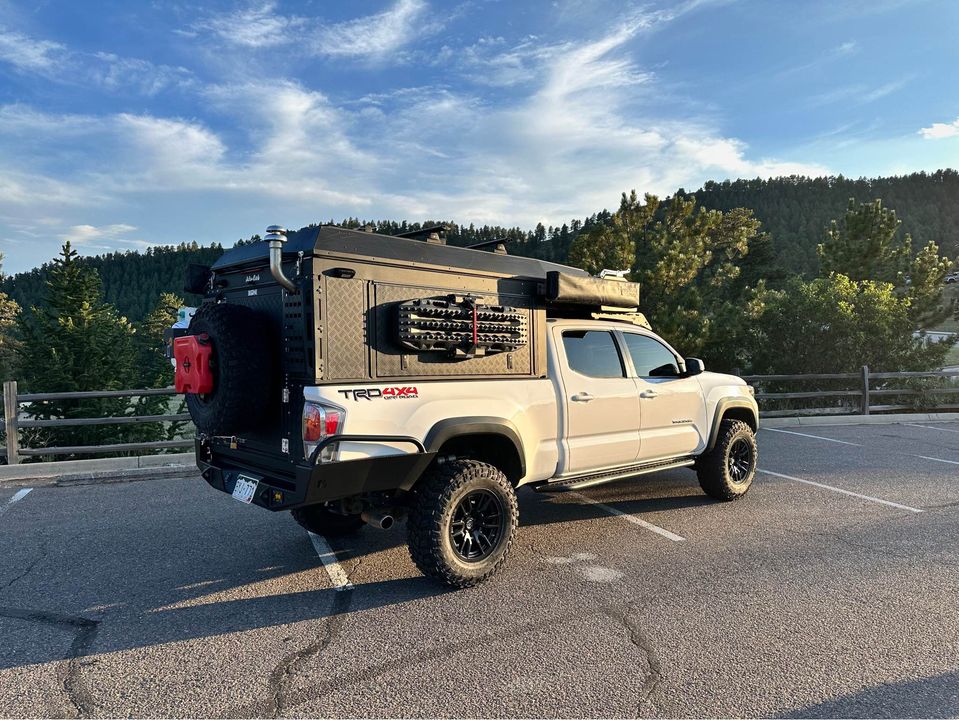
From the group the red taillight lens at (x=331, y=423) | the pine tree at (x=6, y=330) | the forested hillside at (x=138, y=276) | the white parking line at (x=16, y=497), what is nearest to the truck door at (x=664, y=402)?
the red taillight lens at (x=331, y=423)

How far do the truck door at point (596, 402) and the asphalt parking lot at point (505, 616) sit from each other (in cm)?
72

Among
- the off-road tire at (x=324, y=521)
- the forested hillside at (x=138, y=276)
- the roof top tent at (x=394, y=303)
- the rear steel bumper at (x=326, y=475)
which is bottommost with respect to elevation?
the off-road tire at (x=324, y=521)

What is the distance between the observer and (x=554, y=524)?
574 cm

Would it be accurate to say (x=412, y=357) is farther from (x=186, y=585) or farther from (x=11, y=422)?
(x=11, y=422)

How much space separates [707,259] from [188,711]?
899 inches

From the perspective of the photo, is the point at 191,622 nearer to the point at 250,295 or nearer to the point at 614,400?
the point at 250,295

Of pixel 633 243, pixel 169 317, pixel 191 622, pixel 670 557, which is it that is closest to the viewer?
pixel 191 622

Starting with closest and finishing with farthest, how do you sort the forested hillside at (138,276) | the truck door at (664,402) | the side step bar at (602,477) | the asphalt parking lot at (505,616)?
1. the asphalt parking lot at (505,616)
2. the side step bar at (602,477)
3. the truck door at (664,402)
4. the forested hillside at (138,276)

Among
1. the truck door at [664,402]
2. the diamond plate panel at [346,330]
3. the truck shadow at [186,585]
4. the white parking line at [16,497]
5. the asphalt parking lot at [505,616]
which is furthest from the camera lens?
the white parking line at [16,497]

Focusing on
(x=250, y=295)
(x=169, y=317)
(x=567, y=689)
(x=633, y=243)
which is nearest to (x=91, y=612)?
(x=250, y=295)

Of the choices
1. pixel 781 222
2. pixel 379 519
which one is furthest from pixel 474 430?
pixel 781 222

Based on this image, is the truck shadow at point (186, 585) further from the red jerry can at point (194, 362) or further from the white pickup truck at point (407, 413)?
the red jerry can at point (194, 362)

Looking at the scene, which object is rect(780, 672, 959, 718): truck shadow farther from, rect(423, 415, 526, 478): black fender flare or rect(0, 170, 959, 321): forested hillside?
rect(0, 170, 959, 321): forested hillside

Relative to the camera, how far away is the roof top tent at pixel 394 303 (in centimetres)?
384
